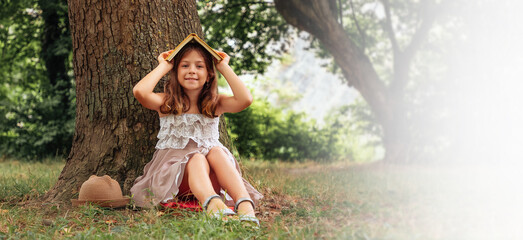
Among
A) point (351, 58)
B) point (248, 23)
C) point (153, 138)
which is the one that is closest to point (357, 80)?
point (351, 58)

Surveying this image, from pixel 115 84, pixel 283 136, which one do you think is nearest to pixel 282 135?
pixel 283 136

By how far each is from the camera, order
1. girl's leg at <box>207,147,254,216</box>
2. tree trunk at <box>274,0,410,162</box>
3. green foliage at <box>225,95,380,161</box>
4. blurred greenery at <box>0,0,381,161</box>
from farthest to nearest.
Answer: green foliage at <box>225,95,380,161</box> < tree trunk at <box>274,0,410,162</box> < blurred greenery at <box>0,0,381,161</box> < girl's leg at <box>207,147,254,216</box>

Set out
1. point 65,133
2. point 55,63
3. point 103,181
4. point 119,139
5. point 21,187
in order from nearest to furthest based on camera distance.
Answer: point 103,181, point 119,139, point 21,187, point 65,133, point 55,63

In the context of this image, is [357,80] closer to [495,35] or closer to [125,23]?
[495,35]

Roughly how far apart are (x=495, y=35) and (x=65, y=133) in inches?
315

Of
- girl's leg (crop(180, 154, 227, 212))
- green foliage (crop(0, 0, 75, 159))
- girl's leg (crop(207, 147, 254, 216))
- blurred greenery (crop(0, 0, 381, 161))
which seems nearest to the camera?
girl's leg (crop(180, 154, 227, 212))

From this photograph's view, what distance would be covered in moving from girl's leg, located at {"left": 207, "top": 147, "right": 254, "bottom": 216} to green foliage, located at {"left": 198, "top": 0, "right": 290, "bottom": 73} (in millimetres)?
5678

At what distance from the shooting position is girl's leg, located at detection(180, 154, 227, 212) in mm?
2840

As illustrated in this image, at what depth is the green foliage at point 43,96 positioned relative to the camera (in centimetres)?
773

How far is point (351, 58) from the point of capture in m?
9.03

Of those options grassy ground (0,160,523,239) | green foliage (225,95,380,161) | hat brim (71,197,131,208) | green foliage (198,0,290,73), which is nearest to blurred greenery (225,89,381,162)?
green foliage (225,95,380,161)

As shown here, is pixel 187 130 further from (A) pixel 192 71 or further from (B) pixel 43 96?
(B) pixel 43 96

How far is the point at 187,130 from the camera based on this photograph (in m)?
3.31

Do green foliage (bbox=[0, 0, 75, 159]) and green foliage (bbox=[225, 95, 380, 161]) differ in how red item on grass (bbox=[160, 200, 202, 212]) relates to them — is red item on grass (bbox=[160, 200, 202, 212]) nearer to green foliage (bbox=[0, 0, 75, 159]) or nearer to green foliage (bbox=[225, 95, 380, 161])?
green foliage (bbox=[0, 0, 75, 159])
